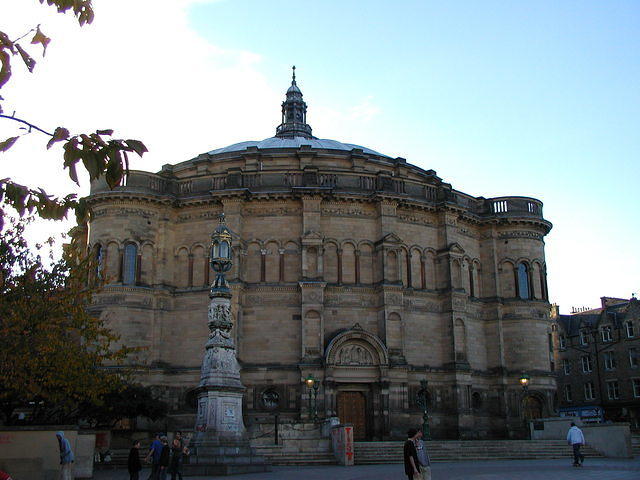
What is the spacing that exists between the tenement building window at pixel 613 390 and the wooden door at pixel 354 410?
3412cm

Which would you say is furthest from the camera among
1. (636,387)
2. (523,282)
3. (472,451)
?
(636,387)

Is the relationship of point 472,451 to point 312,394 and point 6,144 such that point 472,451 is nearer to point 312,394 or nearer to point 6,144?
point 312,394

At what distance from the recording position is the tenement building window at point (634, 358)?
205 ft

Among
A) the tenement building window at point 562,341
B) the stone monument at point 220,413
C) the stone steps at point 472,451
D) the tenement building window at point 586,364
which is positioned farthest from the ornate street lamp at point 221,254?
the tenement building window at point 562,341

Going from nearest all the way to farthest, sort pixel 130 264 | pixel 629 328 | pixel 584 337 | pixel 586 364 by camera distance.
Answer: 1. pixel 130 264
2. pixel 629 328
3. pixel 586 364
4. pixel 584 337

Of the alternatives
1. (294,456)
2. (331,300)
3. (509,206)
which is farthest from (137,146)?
(509,206)

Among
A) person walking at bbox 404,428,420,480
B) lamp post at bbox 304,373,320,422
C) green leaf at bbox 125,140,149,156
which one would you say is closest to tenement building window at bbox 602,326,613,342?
lamp post at bbox 304,373,320,422

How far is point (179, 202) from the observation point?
41719 mm

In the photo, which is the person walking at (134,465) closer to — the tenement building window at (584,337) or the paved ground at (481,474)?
the paved ground at (481,474)

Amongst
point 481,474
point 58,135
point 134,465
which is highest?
point 58,135

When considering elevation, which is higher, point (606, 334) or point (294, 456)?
point (606, 334)

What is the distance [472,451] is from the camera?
3228cm

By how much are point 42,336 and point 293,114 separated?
35.9 m

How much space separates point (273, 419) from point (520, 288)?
18016mm
